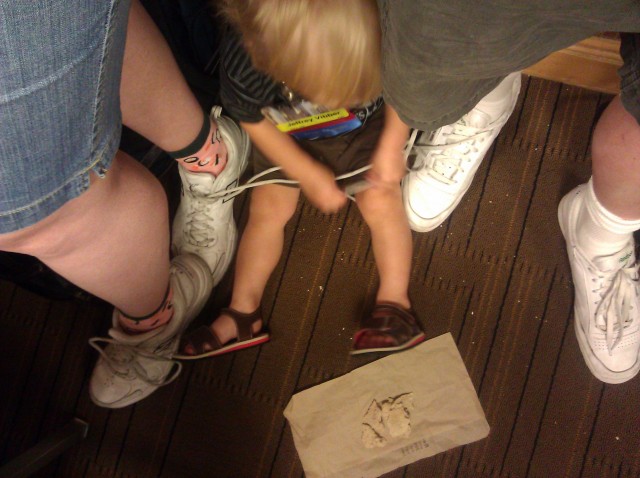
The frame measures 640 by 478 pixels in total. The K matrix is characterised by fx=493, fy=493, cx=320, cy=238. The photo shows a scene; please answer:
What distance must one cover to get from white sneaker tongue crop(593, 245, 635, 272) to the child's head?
0.49 metres

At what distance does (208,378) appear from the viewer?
3.15ft

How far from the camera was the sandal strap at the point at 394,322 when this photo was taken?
885 mm

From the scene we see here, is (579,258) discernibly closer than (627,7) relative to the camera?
No

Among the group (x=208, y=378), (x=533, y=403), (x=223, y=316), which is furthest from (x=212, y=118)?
(x=533, y=403)

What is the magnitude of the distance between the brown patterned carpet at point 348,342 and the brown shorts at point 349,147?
163 mm

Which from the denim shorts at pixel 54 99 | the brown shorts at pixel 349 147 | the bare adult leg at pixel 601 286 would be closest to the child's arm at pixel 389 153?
the brown shorts at pixel 349 147

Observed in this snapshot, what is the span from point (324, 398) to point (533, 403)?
379 mm

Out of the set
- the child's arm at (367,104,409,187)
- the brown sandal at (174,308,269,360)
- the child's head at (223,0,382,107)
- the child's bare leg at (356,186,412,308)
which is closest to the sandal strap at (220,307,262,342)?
the brown sandal at (174,308,269,360)

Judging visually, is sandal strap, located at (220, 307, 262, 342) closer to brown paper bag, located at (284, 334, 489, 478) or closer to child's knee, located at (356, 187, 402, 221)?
brown paper bag, located at (284, 334, 489, 478)

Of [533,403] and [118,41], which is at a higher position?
[118,41]

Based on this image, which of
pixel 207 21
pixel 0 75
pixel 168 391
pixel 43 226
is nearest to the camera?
pixel 0 75

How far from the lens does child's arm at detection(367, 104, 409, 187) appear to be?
29.1 inches

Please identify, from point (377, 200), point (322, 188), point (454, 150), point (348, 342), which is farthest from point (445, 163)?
point (348, 342)

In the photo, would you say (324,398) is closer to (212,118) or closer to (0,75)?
(212,118)
